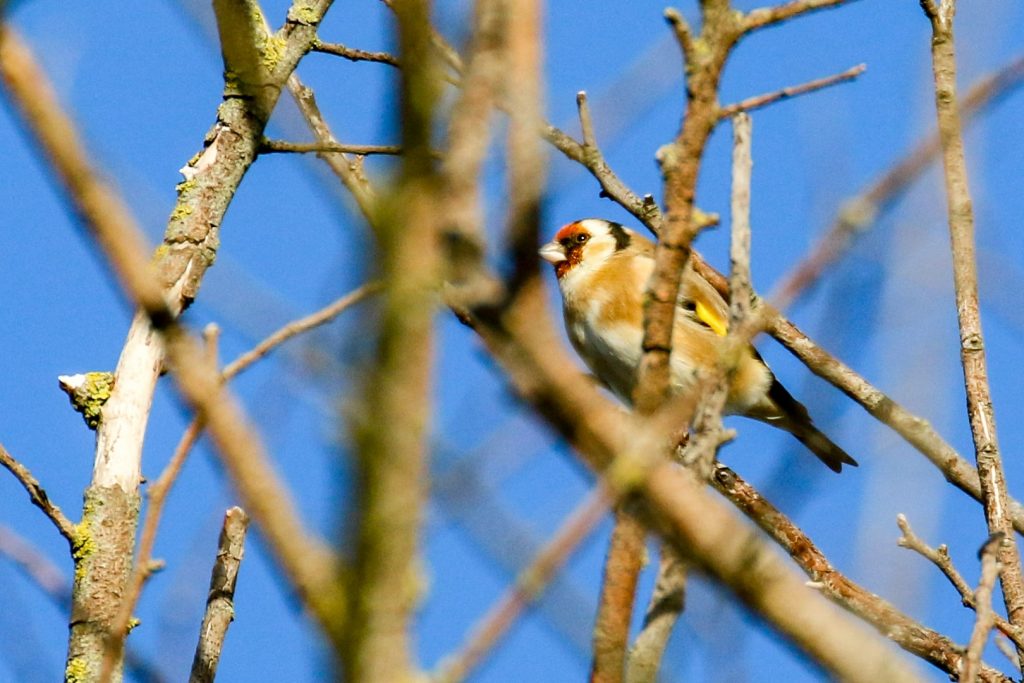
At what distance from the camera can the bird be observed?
612cm

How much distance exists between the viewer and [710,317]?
6469 mm

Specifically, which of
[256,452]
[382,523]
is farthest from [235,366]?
[382,523]

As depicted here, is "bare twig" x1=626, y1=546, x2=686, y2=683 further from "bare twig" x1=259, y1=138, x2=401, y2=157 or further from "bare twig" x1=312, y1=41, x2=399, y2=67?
"bare twig" x1=312, y1=41, x2=399, y2=67

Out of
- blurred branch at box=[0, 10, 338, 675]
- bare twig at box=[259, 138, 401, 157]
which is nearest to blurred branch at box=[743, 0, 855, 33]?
blurred branch at box=[0, 10, 338, 675]

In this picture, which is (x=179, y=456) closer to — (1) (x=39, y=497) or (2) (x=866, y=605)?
(1) (x=39, y=497)

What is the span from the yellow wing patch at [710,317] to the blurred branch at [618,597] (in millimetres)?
4827

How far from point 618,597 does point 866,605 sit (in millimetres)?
2133

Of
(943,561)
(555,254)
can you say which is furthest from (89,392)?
(555,254)

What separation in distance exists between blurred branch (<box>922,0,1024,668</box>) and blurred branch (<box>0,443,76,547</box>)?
82.5 inches

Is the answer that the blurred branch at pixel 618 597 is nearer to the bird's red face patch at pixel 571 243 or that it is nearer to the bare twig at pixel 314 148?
the bare twig at pixel 314 148

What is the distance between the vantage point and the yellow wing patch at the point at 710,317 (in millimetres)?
6445

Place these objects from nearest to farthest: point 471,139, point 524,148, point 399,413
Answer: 1. point 399,413
2. point 471,139
3. point 524,148

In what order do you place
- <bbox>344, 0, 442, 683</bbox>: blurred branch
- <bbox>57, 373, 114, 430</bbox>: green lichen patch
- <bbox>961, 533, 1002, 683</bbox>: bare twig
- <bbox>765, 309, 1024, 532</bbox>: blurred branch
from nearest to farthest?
1. <bbox>344, 0, 442, 683</bbox>: blurred branch
2. <bbox>961, 533, 1002, 683</bbox>: bare twig
3. <bbox>57, 373, 114, 430</bbox>: green lichen patch
4. <bbox>765, 309, 1024, 532</bbox>: blurred branch

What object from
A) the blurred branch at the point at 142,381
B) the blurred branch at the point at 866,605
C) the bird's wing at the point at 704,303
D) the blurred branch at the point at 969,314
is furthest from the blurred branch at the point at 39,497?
the bird's wing at the point at 704,303
